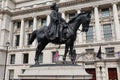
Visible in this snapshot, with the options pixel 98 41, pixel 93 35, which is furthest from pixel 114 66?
pixel 93 35

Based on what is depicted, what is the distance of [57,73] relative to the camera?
6.88 meters

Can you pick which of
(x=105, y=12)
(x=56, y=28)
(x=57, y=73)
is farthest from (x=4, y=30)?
(x=57, y=73)

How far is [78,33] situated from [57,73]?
17655mm

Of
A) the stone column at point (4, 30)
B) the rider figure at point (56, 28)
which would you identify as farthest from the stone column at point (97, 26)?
the rider figure at point (56, 28)

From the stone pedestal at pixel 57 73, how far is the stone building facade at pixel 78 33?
1858cm

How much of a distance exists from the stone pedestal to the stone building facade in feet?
61.0

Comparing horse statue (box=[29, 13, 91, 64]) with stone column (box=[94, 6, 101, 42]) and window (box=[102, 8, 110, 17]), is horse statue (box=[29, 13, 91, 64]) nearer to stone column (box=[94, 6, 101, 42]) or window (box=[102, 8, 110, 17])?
stone column (box=[94, 6, 101, 42])

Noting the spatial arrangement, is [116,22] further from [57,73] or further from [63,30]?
[57,73]

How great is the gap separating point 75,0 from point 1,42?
59.4ft

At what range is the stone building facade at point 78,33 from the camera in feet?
83.3

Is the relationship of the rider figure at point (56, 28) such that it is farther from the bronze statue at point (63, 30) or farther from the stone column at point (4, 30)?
the stone column at point (4, 30)

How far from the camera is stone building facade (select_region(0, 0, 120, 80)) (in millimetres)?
25398

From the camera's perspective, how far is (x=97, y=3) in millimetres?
29750

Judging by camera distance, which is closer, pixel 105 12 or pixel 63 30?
pixel 63 30
